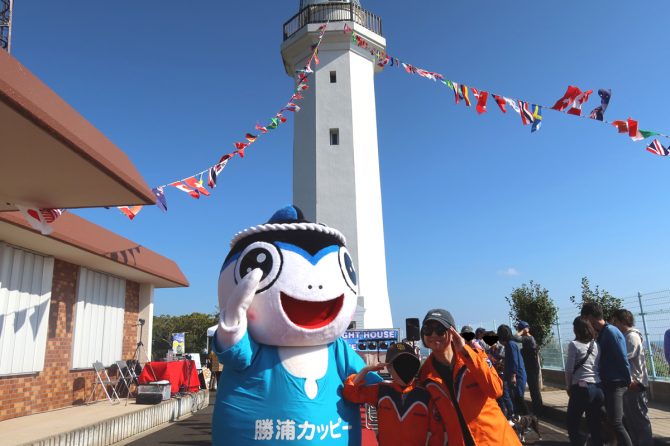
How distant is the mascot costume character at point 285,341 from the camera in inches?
130

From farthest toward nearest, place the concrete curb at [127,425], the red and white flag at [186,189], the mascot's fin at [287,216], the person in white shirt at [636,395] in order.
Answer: the red and white flag at [186,189]
the concrete curb at [127,425]
the person in white shirt at [636,395]
the mascot's fin at [287,216]

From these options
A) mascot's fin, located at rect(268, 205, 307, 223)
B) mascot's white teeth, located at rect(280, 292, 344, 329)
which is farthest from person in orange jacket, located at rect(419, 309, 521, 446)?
mascot's fin, located at rect(268, 205, 307, 223)

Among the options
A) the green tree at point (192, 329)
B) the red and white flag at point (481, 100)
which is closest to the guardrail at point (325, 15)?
the red and white flag at point (481, 100)

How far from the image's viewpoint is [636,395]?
5.52 metres

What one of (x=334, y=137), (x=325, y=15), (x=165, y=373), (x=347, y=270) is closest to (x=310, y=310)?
(x=347, y=270)

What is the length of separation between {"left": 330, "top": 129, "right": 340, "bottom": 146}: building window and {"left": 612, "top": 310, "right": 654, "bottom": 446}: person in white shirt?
1146cm

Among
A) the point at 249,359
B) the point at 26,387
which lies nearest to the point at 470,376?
the point at 249,359

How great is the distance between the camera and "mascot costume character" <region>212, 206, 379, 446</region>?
3.31 m

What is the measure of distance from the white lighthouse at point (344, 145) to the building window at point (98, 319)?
634cm

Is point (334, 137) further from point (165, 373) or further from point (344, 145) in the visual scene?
point (165, 373)

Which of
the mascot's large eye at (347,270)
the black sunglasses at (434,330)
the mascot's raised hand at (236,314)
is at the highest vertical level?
the mascot's large eye at (347,270)

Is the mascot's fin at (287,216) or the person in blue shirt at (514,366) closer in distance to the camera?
the mascot's fin at (287,216)

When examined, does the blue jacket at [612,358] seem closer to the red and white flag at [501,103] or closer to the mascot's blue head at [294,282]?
the mascot's blue head at [294,282]

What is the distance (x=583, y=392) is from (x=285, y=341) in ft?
11.8
